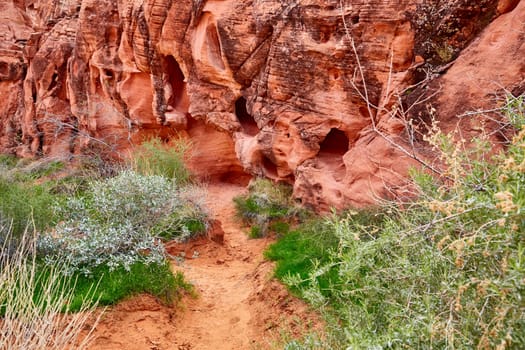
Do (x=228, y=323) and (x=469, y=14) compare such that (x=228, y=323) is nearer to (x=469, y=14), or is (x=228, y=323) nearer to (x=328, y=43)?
(x=328, y=43)

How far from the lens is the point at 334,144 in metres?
7.33

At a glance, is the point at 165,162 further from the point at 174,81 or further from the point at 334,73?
the point at 334,73

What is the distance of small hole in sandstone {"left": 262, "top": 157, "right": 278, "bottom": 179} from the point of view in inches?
324

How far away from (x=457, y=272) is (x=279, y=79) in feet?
17.9

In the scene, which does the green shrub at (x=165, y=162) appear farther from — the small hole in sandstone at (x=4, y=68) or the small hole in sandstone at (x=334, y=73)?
the small hole in sandstone at (x=4, y=68)

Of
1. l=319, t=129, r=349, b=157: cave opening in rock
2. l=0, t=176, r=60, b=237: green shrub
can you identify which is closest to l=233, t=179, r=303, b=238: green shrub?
l=319, t=129, r=349, b=157: cave opening in rock

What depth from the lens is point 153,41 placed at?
9367 mm

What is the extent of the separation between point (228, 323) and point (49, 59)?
10.7 metres

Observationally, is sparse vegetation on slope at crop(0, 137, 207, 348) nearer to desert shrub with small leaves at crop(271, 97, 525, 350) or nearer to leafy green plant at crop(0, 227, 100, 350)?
leafy green plant at crop(0, 227, 100, 350)

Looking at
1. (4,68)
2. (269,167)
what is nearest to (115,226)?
(269,167)

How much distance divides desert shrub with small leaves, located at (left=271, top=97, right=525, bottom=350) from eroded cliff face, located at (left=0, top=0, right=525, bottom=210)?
567mm

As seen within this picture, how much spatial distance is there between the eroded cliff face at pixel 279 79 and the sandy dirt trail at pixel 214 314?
5.26 feet

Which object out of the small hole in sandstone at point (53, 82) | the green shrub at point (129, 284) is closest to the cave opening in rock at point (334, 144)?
the green shrub at point (129, 284)

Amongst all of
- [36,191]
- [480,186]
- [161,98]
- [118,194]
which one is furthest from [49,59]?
[480,186]
